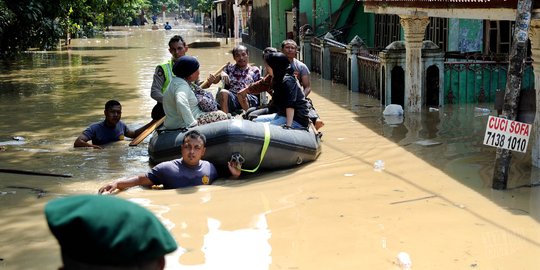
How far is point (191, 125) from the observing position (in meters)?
9.16

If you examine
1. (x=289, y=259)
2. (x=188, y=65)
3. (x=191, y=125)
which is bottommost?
(x=289, y=259)

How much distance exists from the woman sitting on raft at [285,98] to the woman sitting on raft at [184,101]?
78 cm

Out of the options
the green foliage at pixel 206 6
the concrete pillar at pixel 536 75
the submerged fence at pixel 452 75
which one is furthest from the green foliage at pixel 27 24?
the green foliage at pixel 206 6

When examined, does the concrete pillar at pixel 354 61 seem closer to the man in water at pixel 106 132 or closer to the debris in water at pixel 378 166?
the man in water at pixel 106 132

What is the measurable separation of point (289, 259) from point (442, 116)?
7.90 metres

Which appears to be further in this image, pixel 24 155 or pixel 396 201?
pixel 24 155

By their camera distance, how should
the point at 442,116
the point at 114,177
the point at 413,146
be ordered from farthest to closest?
the point at 442,116, the point at 413,146, the point at 114,177

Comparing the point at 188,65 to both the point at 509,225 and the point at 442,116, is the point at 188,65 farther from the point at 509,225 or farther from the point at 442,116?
the point at 442,116

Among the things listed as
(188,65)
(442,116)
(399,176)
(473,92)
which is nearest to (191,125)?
(188,65)

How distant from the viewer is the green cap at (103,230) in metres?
1.87

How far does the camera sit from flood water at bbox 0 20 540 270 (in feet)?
20.1

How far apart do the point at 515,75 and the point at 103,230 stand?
6751 millimetres

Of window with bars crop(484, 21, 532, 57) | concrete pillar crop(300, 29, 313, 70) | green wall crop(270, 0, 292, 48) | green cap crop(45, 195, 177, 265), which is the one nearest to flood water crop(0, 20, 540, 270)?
window with bars crop(484, 21, 532, 57)

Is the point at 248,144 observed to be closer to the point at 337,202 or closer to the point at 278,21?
the point at 337,202
